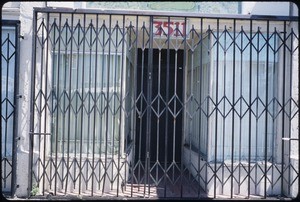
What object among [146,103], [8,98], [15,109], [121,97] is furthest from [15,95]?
[146,103]

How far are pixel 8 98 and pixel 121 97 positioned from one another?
1.91 metres

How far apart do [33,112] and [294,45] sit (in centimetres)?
448

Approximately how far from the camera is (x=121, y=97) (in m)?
5.89

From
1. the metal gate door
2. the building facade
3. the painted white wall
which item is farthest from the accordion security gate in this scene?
the metal gate door

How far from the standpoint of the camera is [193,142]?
8.47 meters

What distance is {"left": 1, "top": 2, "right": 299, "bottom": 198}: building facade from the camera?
18.8ft

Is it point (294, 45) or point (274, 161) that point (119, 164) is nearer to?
point (274, 161)

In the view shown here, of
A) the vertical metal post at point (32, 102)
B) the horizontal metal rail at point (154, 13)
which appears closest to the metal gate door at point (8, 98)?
the vertical metal post at point (32, 102)

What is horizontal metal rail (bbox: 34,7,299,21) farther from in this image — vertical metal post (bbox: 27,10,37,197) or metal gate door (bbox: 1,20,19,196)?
metal gate door (bbox: 1,20,19,196)

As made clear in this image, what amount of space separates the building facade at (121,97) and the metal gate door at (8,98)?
0.02m

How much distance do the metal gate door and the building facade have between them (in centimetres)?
2

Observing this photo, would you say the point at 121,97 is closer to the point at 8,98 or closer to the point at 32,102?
the point at 32,102

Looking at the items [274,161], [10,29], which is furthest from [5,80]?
[274,161]

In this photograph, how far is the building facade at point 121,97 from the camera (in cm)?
574
